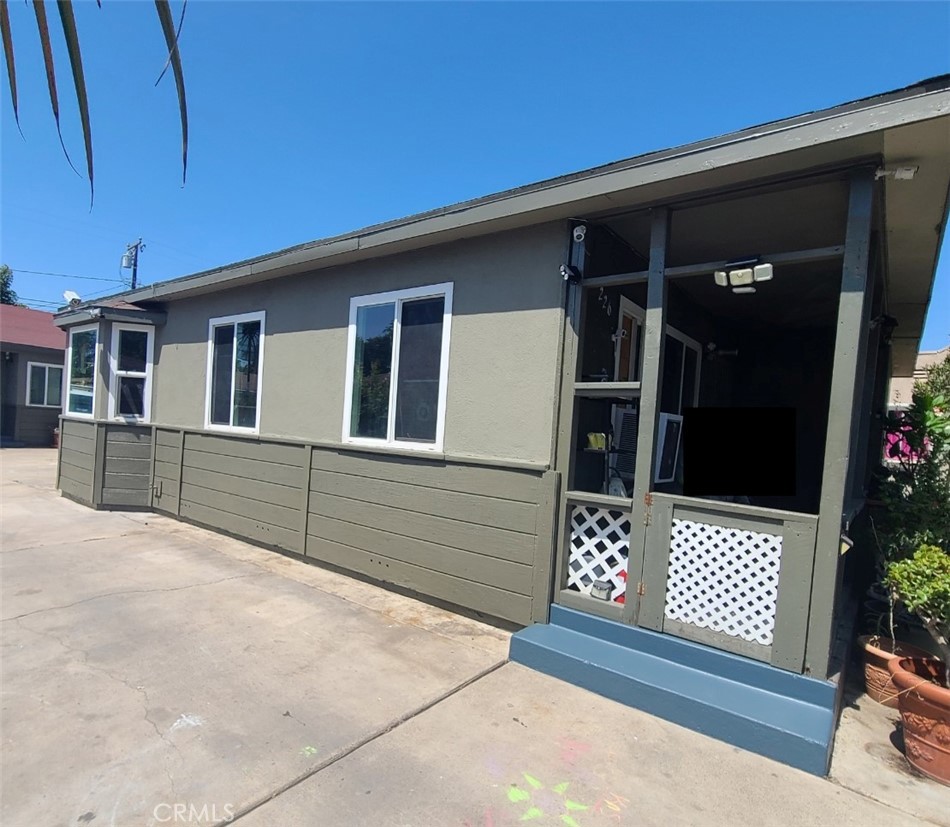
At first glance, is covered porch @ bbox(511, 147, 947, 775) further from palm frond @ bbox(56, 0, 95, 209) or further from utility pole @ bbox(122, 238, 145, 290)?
utility pole @ bbox(122, 238, 145, 290)

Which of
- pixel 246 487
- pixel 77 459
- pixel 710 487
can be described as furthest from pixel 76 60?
pixel 77 459

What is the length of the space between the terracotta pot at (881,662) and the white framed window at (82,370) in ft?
29.9

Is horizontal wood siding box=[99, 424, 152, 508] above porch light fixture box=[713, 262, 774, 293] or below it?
below

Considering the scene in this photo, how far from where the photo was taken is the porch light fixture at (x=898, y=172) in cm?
283

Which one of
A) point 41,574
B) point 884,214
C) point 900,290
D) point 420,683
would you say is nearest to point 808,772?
point 420,683

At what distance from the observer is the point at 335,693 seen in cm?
316

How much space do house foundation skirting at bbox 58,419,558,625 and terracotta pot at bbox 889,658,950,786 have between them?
1.95m

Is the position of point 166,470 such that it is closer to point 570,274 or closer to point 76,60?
point 570,274

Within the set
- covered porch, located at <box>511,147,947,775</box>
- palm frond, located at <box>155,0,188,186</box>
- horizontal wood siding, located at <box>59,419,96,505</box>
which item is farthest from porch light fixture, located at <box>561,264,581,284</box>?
horizontal wood siding, located at <box>59,419,96,505</box>

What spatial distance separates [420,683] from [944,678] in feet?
9.58

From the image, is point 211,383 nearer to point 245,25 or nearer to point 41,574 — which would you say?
point 41,574

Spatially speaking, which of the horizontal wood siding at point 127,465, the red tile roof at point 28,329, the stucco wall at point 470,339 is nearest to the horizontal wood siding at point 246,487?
the stucco wall at point 470,339

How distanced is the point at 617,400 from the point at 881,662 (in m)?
2.36

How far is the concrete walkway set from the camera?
2277 mm
